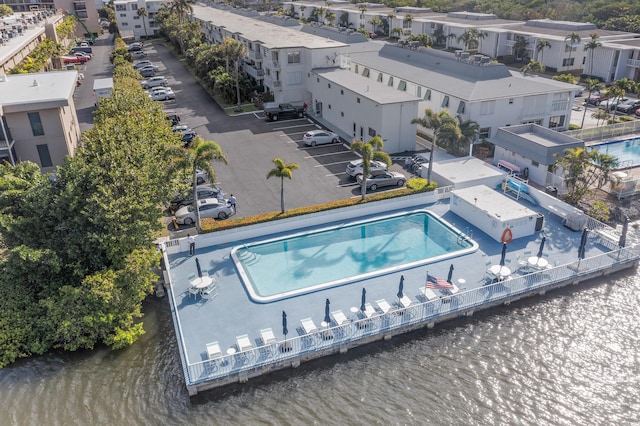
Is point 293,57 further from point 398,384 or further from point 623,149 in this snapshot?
point 398,384

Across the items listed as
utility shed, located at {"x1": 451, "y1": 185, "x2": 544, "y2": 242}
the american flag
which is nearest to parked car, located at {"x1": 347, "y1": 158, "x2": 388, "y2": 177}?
utility shed, located at {"x1": 451, "y1": 185, "x2": 544, "y2": 242}

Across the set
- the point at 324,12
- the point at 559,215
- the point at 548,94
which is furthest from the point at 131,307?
the point at 324,12

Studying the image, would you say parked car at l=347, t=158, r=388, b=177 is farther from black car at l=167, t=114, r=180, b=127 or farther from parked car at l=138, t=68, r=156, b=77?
parked car at l=138, t=68, r=156, b=77

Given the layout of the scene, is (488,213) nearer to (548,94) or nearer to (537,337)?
(537,337)

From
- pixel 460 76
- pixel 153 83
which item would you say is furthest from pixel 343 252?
pixel 153 83

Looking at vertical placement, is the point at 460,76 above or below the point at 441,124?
above

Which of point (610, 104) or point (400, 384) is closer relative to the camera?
point (400, 384)

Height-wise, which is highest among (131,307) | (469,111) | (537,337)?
(469,111)
